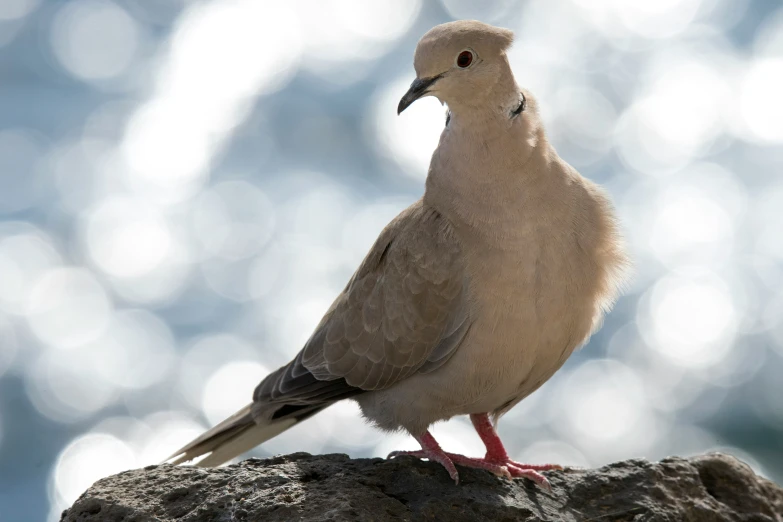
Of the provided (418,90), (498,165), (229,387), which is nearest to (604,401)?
(229,387)

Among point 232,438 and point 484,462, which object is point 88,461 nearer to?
point 232,438

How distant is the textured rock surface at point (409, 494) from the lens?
4.20 metres

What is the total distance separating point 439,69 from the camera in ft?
15.0

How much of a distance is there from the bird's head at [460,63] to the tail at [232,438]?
1808 mm

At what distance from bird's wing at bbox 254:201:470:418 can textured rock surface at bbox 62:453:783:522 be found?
22.2 inches

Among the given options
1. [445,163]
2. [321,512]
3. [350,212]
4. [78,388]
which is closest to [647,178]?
[350,212]

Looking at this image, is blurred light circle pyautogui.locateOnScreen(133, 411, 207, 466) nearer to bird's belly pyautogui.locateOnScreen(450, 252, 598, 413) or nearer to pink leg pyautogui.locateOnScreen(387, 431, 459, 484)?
pink leg pyautogui.locateOnScreen(387, 431, 459, 484)

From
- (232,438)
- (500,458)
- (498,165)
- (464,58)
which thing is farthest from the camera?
(232,438)

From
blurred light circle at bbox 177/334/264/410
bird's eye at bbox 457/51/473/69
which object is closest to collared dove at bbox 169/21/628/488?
bird's eye at bbox 457/51/473/69

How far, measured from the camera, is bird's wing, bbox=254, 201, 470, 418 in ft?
15.8

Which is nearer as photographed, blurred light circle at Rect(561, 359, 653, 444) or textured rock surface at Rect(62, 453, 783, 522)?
textured rock surface at Rect(62, 453, 783, 522)

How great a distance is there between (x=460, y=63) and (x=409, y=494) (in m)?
1.79

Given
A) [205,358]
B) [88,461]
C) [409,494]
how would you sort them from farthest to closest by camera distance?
[205,358]
[88,461]
[409,494]

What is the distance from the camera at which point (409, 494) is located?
172 inches
